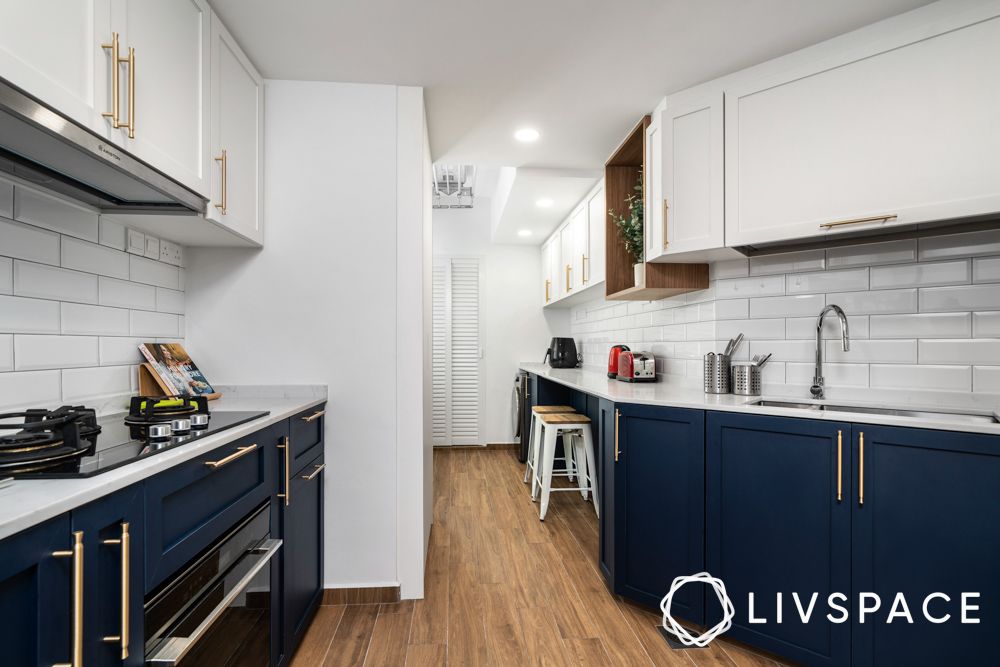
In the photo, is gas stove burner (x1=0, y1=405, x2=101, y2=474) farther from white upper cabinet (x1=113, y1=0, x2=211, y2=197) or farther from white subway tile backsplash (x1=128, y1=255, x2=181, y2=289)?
white subway tile backsplash (x1=128, y1=255, x2=181, y2=289)

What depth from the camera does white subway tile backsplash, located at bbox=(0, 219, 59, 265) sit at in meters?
1.29

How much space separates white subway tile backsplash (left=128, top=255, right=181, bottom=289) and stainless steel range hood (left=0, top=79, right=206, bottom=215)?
0.28m

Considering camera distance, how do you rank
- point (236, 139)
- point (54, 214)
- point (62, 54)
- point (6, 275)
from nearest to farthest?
point (62, 54)
point (6, 275)
point (54, 214)
point (236, 139)

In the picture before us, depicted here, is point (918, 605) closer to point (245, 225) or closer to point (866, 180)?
point (866, 180)

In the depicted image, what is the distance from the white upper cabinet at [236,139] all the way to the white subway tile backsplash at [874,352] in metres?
2.55

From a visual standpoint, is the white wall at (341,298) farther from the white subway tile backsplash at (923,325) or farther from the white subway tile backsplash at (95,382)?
the white subway tile backsplash at (923,325)

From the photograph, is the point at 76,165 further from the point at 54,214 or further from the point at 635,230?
the point at 635,230

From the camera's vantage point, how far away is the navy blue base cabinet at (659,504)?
1.95 m

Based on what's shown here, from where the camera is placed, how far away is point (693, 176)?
2248 mm

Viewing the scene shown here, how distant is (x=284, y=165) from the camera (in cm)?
218

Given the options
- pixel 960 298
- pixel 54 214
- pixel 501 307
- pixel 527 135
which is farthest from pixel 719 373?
pixel 501 307

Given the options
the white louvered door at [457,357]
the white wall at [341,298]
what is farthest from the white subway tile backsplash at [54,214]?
the white louvered door at [457,357]

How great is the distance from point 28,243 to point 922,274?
3035 mm

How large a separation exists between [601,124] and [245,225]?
6.18 feet
